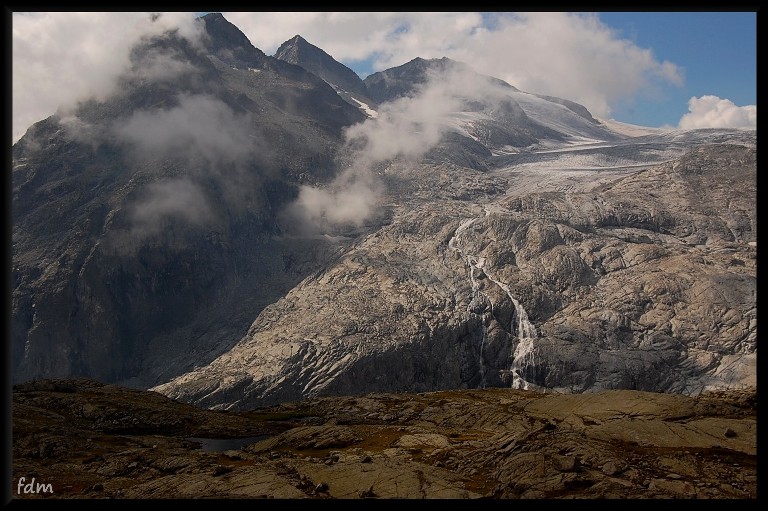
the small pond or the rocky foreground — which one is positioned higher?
the rocky foreground

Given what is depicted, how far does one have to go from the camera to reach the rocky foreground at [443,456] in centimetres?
6116

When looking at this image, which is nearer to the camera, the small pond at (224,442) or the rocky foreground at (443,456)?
the rocky foreground at (443,456)

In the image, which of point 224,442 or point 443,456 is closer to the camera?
point 443,456

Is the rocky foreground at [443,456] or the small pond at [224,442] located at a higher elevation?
the rocky foreground at [443,456]

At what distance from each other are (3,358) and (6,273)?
4.96 meters

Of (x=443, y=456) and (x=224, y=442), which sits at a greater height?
(x=443, y=456)

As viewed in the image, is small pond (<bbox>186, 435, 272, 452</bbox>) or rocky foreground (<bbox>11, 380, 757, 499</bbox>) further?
small pond (<bbox>186, 435, 272, 452</bbox>)

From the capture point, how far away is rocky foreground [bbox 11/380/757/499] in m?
61.2

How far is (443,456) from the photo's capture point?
79812 millimetres
